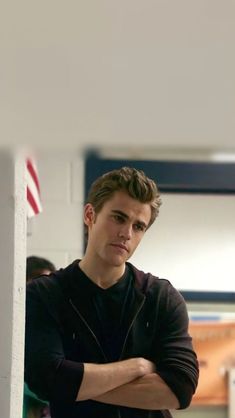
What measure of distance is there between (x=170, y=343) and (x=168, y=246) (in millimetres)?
734

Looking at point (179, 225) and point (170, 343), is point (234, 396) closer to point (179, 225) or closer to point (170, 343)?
point (179, 225)

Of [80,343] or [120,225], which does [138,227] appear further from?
[80,343]

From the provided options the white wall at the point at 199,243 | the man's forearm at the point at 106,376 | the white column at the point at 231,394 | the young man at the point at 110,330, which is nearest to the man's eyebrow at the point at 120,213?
the young man at the point at 110,330

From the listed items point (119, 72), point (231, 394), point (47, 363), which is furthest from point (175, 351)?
point (231, 394)

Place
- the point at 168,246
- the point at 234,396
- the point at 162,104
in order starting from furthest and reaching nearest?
1. the point at 234,396
2. the point at 168,246
3. the point at 162,104

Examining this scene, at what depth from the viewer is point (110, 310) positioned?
893 millimetres

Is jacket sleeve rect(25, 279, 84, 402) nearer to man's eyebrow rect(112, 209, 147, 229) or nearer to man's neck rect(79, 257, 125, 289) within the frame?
man's neck rect(79, 257, 125, 289)

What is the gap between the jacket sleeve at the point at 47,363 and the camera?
855mm

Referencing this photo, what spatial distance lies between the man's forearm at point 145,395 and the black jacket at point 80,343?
0.03ft

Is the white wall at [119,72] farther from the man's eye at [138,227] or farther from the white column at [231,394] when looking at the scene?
the white column at [231,394]

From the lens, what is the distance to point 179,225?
5.42 ft

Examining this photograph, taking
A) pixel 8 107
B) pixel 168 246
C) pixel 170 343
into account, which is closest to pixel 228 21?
pixel 8 107

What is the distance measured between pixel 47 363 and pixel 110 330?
4.2 inches

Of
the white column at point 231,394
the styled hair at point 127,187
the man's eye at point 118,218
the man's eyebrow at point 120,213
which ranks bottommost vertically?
the white column at point 231,394
